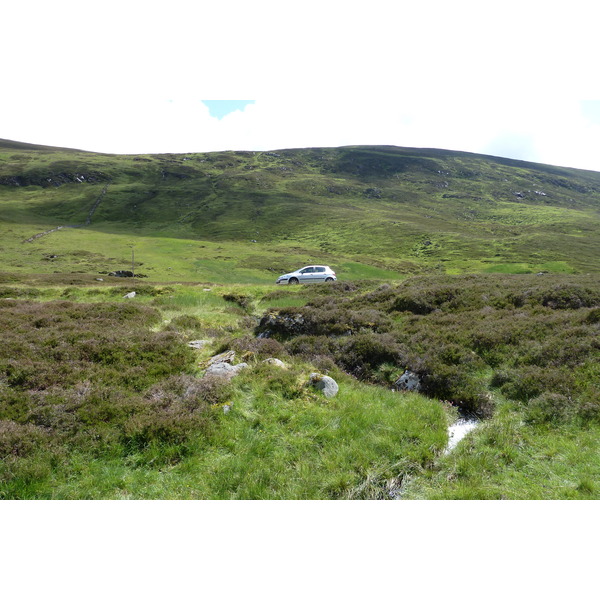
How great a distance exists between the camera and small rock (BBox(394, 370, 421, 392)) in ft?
34.4

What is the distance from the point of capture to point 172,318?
60.1 feet

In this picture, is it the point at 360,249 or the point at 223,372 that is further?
the point at 360,249

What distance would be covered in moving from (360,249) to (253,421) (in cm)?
9439

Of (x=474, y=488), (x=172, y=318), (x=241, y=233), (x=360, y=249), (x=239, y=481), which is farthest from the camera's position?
(x=241, y=233)

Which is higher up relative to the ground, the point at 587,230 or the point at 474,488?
the point at 587,230

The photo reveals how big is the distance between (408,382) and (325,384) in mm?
3122

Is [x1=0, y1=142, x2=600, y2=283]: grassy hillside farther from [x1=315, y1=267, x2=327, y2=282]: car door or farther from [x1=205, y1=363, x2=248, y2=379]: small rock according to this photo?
[x1=205, y1=363, x2=248, y2=379]: small rock

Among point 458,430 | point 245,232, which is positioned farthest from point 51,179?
point 458,430

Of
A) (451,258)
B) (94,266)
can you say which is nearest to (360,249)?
(451,258)

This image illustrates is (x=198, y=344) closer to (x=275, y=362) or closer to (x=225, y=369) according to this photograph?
(x=225, y=369)

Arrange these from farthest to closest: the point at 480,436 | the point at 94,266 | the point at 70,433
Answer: the point at 94,266, the point at 480,436, the point at 70,433

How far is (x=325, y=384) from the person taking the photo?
363 inches

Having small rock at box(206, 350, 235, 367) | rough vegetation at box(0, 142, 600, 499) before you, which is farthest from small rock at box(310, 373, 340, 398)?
small rock at box(206, 350, 235, 367)

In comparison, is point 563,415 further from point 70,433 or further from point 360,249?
point 360,249
